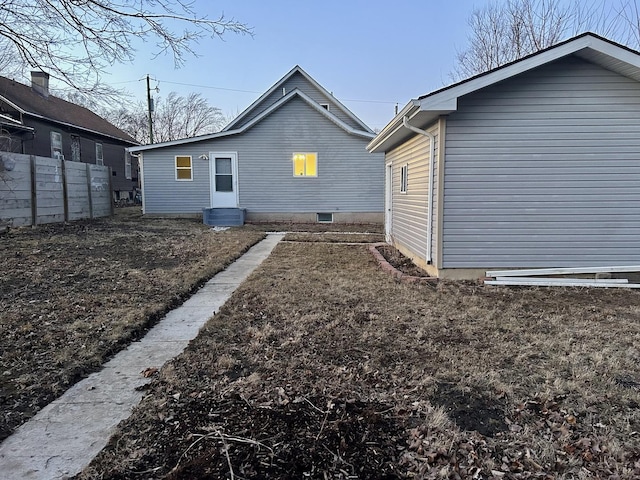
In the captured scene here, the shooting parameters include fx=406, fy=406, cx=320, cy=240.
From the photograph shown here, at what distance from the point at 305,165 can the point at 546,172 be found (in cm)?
1033

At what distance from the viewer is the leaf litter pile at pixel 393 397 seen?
2051 mm

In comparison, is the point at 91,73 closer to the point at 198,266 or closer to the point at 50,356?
the point at 198,266

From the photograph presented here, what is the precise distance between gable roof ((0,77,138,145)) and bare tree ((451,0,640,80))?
17072 mm

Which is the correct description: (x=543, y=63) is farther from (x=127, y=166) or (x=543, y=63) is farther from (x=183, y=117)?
(x=183, y=117)

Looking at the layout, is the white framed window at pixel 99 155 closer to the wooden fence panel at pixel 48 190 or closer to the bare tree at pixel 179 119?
the wooden fence panel at pixel 48 190

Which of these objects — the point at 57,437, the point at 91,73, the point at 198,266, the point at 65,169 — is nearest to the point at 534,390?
the point at 57,437

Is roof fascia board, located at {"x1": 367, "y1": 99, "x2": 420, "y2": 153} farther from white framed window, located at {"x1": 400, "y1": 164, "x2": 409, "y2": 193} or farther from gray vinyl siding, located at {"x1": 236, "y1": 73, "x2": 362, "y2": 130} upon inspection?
gray vinyl siding, located at {"x1": 236, "y1": 73, "x2": 362, "y2": 130}

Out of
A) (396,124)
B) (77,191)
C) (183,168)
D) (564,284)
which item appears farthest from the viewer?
(183,168)

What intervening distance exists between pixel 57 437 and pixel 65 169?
1236 centimetres

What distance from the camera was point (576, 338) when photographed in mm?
3807

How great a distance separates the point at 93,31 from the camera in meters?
5.50

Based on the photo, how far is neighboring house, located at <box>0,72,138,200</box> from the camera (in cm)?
1655

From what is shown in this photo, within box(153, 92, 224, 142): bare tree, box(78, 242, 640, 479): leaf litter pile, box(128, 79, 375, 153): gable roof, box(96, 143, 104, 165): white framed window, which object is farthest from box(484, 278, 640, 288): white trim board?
box(153, 92, 224, 142): bare tree

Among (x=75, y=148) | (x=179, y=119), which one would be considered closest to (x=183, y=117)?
(x=179, y=119)
